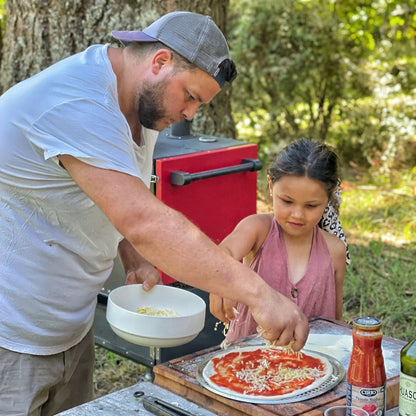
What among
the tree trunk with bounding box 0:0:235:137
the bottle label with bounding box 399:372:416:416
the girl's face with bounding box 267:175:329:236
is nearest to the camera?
the bottle label with bounding box 399:372:416:416

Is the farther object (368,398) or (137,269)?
(137,269)

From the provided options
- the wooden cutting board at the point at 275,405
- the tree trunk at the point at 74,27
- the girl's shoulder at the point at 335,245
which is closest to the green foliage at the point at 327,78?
the tree trunk at the point at 74,27

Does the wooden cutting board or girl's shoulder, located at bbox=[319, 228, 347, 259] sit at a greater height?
girl's shoulder, located at bbox=[319, 228, 347, 259]

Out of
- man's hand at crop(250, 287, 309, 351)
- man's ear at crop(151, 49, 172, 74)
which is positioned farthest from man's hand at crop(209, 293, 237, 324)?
man's ear at crop(151, 49, 172, 74)

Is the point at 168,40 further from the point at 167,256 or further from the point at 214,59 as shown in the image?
the point at 167,256

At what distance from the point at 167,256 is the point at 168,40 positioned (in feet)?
2.01

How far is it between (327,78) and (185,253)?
21.1ft

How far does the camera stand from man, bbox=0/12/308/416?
179 cm

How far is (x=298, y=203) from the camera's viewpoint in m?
2.68

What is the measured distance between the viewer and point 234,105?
8180 mm

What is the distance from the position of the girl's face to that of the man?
0.53m

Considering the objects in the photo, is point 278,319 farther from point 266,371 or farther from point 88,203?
point 88,203

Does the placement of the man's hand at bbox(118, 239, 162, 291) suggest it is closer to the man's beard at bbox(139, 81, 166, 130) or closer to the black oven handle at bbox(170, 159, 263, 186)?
the man's beard at bbox(139, 81, 166, 130)

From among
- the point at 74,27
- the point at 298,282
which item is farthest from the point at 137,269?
the point at 74,27
